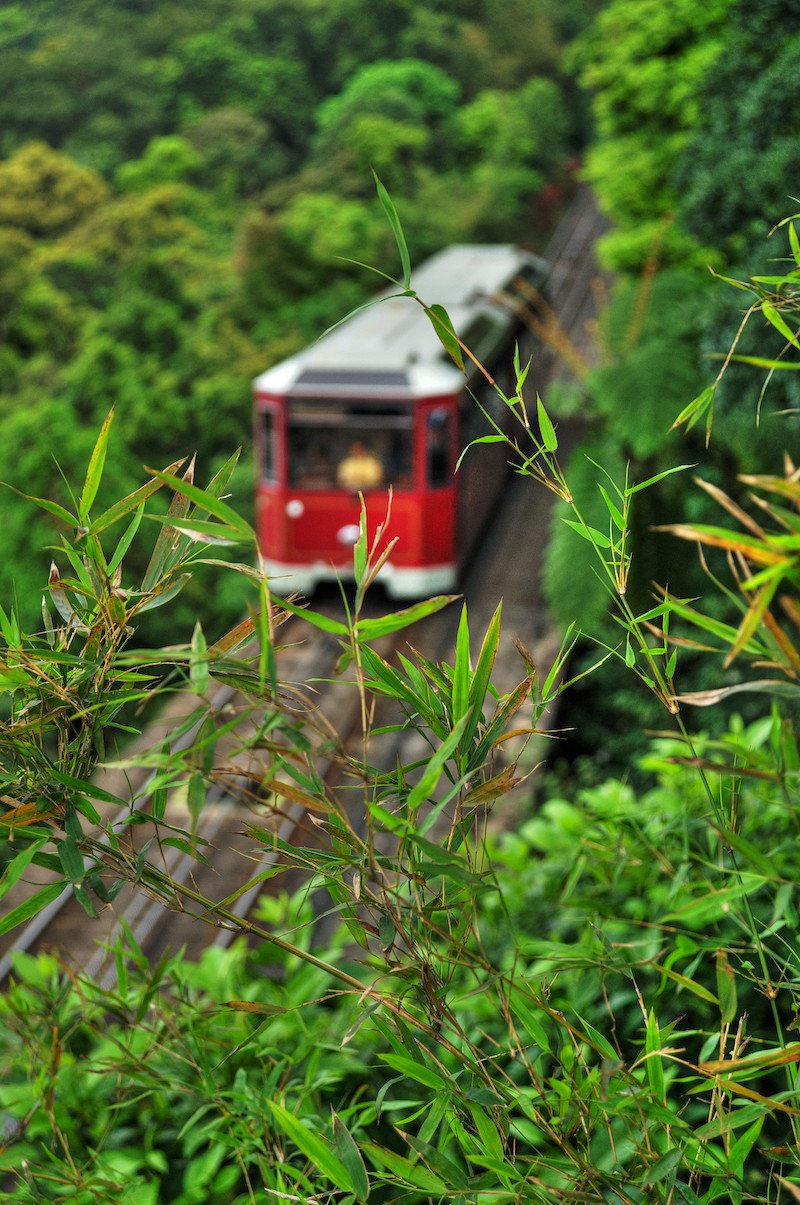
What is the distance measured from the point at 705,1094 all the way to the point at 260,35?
106 ft

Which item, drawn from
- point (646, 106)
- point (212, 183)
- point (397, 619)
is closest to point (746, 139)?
point (646, 106)

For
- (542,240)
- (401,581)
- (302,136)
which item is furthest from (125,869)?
(302,136)

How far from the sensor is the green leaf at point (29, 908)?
1.22 meters

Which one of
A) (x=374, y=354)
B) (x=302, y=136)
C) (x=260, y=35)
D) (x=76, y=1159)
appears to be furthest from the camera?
(x=260, y=35)

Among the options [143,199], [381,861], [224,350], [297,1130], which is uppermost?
[381,861]

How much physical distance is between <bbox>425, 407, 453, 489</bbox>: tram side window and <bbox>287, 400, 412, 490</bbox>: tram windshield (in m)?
0.15

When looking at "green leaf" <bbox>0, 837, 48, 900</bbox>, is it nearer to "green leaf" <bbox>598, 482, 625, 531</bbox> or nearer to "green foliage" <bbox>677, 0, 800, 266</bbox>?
"green leaf" <bbox>598, 482, 625, 531</bbox>

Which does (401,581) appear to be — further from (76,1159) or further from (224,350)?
(224,350)

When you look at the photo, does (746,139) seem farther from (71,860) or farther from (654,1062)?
(71,860)

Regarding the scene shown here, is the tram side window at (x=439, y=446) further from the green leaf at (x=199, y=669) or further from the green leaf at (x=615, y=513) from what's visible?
the green leaf at (x=199, y=669)

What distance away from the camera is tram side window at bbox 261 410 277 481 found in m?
8.71

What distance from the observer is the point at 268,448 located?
29.1 feet

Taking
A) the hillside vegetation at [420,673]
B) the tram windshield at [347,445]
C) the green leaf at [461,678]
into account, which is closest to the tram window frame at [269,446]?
the tram windshield at [347,445]

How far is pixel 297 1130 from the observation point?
124cm
